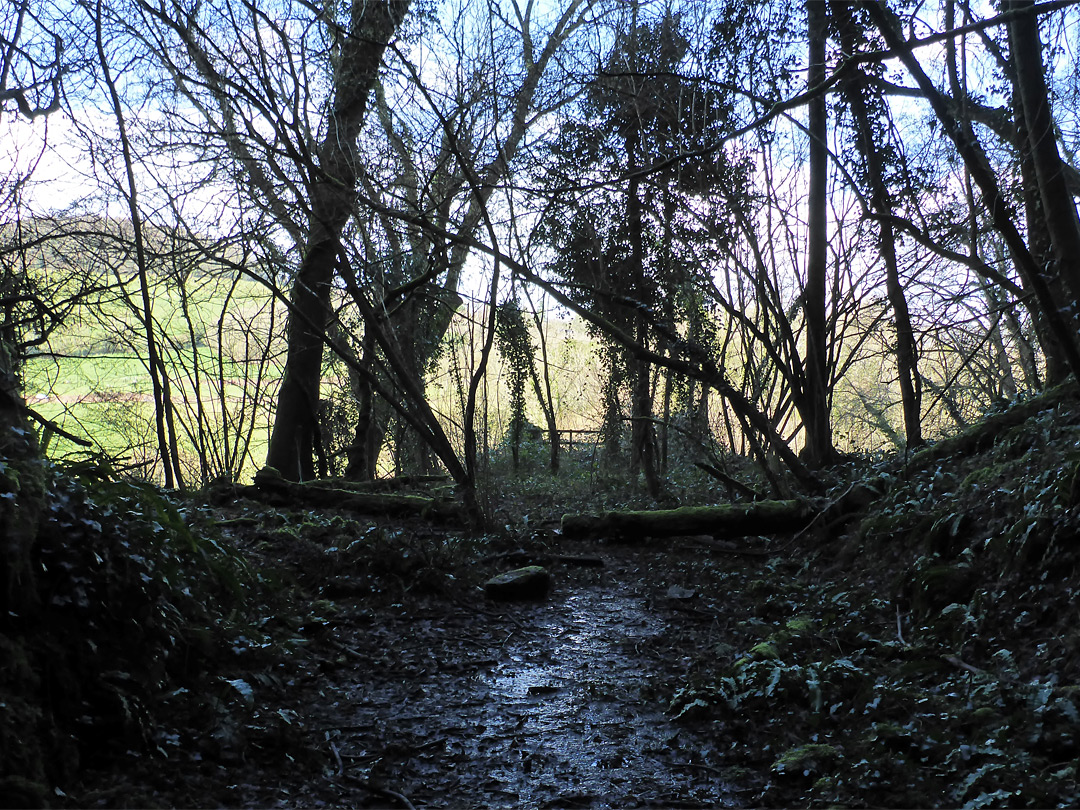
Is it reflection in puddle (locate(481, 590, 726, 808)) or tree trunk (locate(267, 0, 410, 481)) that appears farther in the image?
tree trunk (locate(267, 0, 410, 481))

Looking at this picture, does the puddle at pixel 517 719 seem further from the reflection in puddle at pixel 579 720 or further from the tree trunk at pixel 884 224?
the tree trunk at pixel 884 224

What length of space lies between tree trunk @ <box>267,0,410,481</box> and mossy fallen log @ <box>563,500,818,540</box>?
3619mm

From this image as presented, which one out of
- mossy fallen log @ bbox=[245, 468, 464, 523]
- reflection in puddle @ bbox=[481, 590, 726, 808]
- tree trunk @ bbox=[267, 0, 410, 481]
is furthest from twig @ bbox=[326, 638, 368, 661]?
tree trunk @ bbox=[267, 0, 410, 481]

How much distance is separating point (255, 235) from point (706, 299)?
7379mm

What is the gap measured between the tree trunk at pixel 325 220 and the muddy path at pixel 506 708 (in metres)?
3.76

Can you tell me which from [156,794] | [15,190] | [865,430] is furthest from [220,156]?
[865,430]

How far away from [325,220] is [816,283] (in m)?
5.89

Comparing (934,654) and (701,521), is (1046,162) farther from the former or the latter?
(701,521)

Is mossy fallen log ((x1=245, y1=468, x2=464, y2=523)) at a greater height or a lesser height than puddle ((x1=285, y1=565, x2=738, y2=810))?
greater

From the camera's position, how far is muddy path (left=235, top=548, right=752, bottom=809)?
114 inches

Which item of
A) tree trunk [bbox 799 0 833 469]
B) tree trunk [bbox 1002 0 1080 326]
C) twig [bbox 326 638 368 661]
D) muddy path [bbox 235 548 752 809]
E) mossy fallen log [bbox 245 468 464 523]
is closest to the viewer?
muddy path [bbox 235 548 752 809]

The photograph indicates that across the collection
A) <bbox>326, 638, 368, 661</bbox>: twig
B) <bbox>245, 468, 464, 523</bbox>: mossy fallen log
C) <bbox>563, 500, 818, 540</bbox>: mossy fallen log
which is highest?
<bbox>245, 468, 464, 523</bbox>: mossy fallen log

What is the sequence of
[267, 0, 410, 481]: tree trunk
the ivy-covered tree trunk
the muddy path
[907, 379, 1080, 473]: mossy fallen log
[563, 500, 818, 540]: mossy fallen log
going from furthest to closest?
[267, 0, 410, 481]: tree trunk
[563, 500, 818, 540]: mossy fallen log
[907, 379, 1080, 473]: mossy fallen log
the muddy path
the ivy-covered tree trunk

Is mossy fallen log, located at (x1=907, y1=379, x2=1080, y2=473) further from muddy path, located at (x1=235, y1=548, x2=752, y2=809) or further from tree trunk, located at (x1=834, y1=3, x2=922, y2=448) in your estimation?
muddy path, located at (x1=235, y1=548, x2=752, y2=809)
